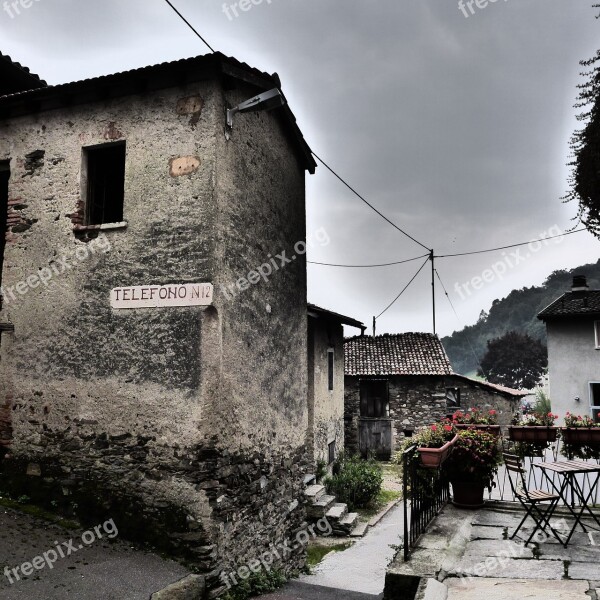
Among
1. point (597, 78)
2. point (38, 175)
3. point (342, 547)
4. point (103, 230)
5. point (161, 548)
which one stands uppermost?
point (597, 78)

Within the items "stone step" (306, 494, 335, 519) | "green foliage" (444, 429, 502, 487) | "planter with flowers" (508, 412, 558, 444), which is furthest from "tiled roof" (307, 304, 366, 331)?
"green foliage" (444, 429, 502, 487)

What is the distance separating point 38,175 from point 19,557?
4545 millimetres

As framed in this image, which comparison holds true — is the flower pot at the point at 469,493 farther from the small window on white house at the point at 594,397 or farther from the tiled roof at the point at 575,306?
the small window on white house at the point at 594,397

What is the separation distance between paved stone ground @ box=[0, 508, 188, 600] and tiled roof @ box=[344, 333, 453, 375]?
15795 millimetres

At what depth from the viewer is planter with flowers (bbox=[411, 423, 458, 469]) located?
5738mm

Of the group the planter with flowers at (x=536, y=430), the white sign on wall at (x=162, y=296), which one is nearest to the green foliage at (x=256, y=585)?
the white sign on wall at (x=162, y=296)

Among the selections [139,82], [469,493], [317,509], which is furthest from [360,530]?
[139,82]

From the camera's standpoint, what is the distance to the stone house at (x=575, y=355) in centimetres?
1966

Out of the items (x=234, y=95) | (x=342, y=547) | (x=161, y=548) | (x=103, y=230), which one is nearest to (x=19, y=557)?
(x=161, y=548)

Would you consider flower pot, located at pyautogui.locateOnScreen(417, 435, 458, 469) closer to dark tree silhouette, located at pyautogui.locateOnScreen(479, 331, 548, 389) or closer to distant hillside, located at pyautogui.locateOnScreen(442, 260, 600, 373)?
dark tree silhouette, located at pyautogui.locateOnScreen(479, 331, 548, 389)

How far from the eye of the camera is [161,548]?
5711 millimetres

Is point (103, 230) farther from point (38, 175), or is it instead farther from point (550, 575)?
point (550, 575)

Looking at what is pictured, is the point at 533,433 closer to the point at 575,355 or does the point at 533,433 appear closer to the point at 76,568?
the point at 76,568

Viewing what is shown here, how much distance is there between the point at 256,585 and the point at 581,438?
15.3ft
